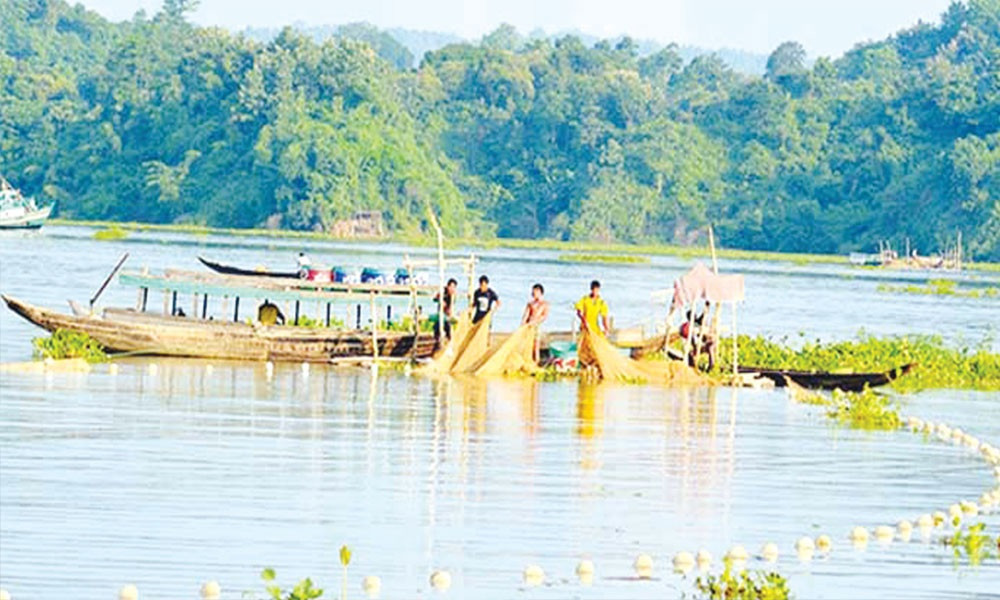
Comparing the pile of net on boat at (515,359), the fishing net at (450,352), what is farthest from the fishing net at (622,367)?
the fishing net at (450,352)

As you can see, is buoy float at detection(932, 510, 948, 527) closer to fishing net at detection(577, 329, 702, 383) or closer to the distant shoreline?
fishing net at detection(577, 329, 702, 383)

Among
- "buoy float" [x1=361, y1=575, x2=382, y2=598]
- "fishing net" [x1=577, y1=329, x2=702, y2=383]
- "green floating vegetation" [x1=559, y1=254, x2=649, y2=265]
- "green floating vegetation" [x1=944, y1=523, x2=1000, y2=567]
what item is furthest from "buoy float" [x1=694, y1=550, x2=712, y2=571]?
"green floating vegetation" [x1=559, y1=254, x2=649, y2=265]

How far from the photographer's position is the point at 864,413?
27.6m

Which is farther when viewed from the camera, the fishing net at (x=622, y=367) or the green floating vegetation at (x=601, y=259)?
the green floating vegetation at (x=601, y=259)

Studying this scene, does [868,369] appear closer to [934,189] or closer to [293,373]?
[293,373]

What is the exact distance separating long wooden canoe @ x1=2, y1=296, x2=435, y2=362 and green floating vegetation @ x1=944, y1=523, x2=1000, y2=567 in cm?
1444

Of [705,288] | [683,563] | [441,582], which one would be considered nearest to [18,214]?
[705,288]

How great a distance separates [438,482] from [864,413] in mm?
8749

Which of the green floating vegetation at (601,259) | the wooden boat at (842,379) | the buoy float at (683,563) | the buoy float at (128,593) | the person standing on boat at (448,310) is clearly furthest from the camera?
the green floating vegetation at (601,259)

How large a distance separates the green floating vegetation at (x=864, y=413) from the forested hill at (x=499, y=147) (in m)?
72.6

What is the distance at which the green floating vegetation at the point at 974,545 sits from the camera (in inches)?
689

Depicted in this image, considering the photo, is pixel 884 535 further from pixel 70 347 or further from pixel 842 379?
pixel 70 347

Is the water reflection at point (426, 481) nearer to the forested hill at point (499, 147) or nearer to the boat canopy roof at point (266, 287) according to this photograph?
the boat canopy roof at point (266, 287)

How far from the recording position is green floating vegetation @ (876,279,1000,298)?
72.6 meters
